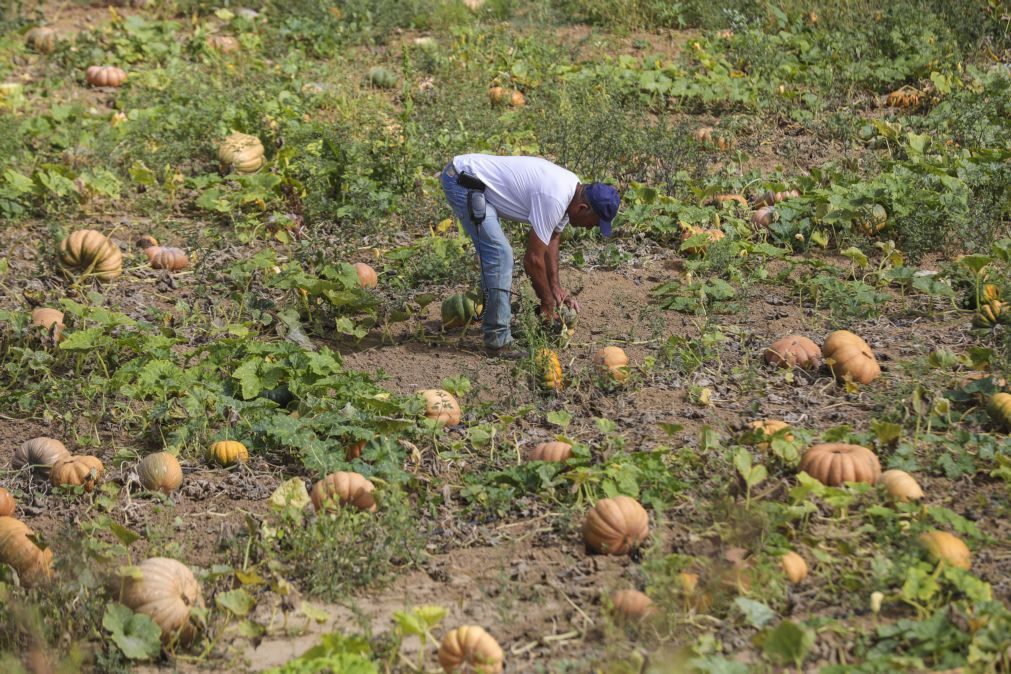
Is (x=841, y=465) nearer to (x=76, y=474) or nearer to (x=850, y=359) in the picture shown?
(x=850, y=359)

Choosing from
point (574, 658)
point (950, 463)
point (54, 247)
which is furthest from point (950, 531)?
point (54, 247)

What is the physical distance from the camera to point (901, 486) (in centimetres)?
464

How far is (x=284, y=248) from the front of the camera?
7977 millimetres

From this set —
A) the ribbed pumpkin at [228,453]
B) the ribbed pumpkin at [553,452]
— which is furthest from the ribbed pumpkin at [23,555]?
the ribbed pumpkin at [553,452]

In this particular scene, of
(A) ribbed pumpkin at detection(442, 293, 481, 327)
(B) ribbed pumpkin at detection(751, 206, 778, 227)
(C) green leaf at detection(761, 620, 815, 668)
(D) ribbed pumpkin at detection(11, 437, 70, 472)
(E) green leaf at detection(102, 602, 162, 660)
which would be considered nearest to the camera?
(C) green leaf at detection(761, 620, 815, 668)

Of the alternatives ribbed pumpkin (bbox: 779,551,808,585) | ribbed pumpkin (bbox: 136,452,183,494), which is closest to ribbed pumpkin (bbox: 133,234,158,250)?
ribbed pumpkin (bbox: 136,452,183,494)

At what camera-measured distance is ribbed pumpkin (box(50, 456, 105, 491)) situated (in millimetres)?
5180

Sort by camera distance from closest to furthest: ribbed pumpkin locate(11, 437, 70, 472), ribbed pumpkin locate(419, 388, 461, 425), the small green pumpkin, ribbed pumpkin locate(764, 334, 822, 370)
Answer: ribbed pumpkin locate(11, 437, 70, 472) < ribbed pumpkin locate(419, 388, 461, 425) < ribbed pumpkin locate(764, 334, 822, 370) < the small green pumpkin

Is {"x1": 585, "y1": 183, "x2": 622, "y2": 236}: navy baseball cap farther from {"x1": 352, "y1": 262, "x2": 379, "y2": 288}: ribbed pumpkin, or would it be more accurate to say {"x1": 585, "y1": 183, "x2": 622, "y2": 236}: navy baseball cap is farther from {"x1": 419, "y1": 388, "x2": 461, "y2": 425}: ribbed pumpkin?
{"x1": 352, "y1": 262, "x2": 379, "y2": 288}: ribbed pumpkin

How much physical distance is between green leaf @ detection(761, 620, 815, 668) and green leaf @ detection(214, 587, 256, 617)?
1857mm

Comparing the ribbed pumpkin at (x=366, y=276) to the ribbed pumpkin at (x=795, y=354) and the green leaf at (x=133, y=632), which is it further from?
the green leaf at (x=133, y=632)

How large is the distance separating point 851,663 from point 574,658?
0.94 m

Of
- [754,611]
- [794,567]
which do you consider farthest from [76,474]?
[794,567]

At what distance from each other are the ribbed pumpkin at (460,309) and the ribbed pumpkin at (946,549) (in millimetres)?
3149
